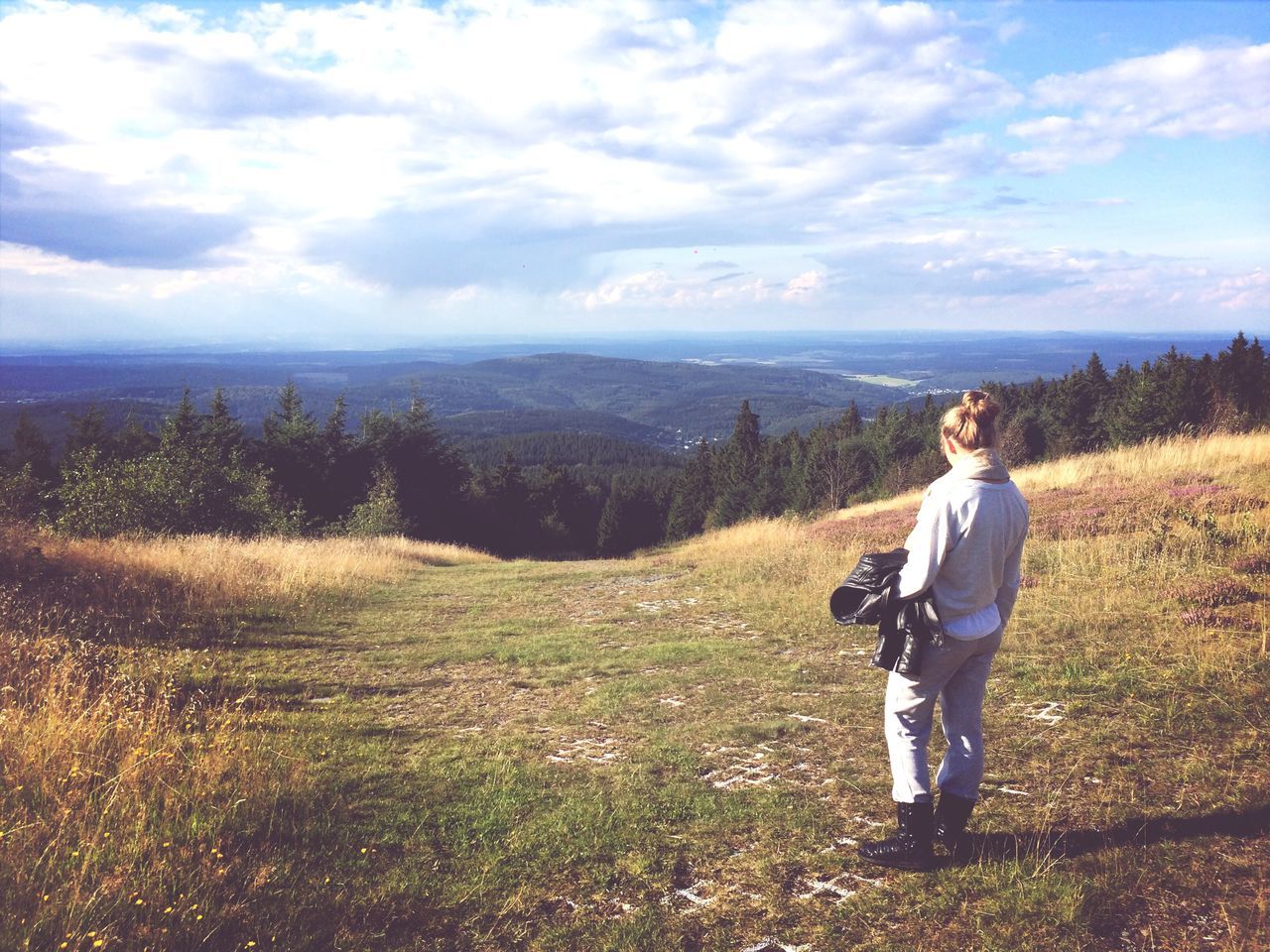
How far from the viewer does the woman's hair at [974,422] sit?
3637 mm

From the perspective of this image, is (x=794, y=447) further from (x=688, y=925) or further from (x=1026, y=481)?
(x=688, y=925)

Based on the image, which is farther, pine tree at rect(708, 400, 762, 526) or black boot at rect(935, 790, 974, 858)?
pine tree at rect(708, 400, 762, 526)

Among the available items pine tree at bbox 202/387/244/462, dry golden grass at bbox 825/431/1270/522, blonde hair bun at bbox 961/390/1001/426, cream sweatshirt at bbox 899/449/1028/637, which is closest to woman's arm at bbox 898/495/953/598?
cream sweatshirt at bbox 899/449/1028/637

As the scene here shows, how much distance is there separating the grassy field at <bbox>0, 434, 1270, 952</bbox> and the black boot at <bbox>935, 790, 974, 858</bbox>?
105 mm

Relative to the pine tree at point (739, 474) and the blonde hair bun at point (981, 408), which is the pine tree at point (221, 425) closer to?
the pine tree at point (739, 474)

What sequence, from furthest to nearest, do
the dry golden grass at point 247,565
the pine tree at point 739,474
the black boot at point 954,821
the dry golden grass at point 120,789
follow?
the pine tree at point 739,474 < the dry golden grass at point 247,565 < the black boot at point 954,821 < the dry golden grass at point 120,789

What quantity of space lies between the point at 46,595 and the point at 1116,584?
13354 millimetres

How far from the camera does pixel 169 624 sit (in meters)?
9.54

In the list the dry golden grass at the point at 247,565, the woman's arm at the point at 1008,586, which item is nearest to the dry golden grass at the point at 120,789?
the dry golden grass at the point at 247,565

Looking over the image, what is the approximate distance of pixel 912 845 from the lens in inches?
148

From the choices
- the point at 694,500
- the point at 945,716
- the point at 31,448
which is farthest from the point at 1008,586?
the point at 694,500

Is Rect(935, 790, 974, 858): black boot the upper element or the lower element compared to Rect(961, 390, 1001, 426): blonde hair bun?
lower

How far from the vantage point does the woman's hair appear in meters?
3.64

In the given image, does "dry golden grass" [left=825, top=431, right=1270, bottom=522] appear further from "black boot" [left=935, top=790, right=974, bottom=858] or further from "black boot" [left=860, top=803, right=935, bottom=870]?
"black boot" [left=860, top=803, right=935, bottom=870]
